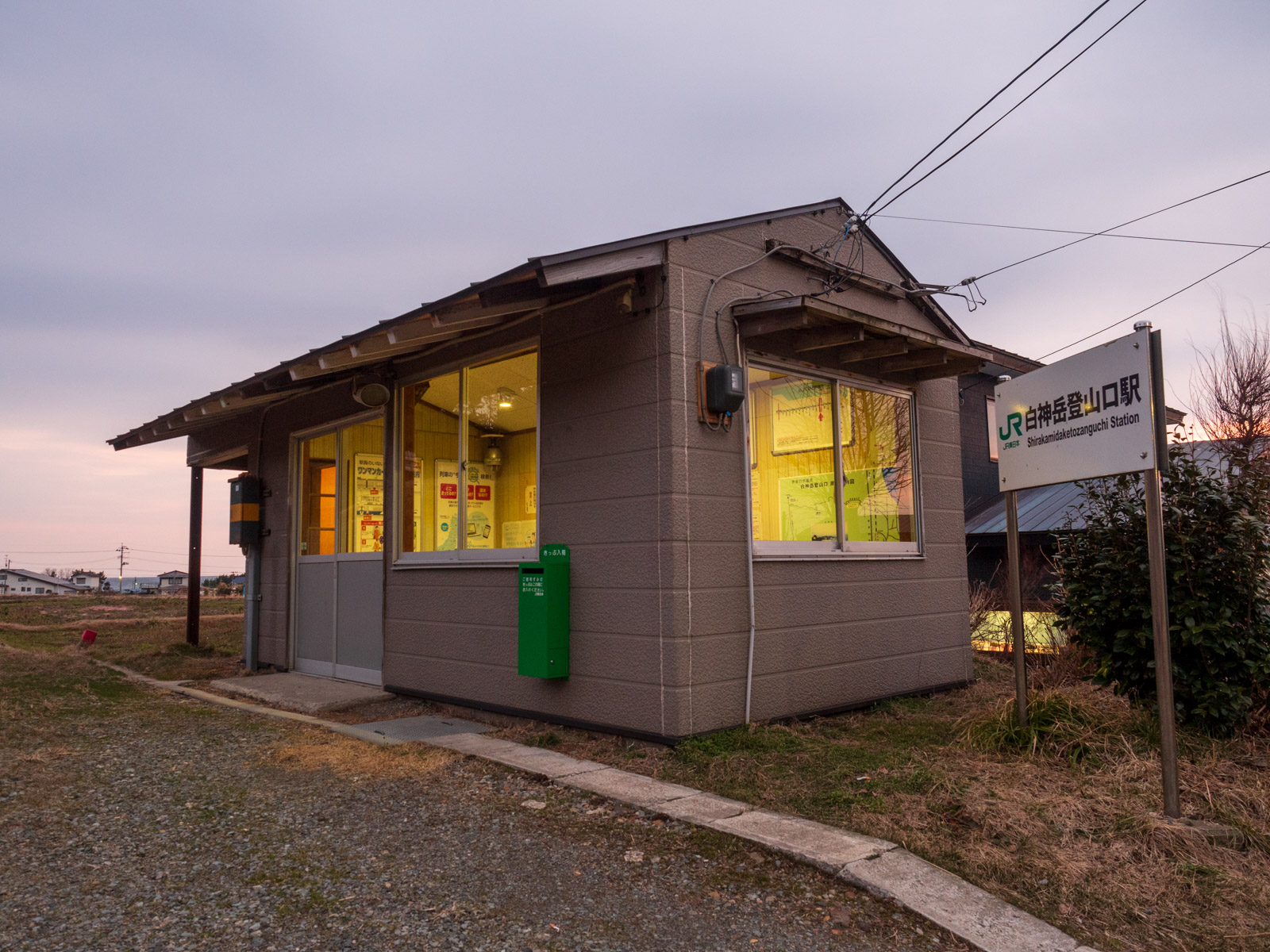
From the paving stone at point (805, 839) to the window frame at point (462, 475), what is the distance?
8.43ft

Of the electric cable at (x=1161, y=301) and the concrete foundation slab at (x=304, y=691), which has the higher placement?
the electric cable at (x=1161, y=301)

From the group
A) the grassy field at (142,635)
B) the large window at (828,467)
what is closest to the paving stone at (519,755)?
the large window at (828,467)

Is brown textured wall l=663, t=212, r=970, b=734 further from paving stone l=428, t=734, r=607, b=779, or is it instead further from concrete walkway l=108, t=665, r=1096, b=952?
concrete walkway l=108, t=665, r=1096, b=952

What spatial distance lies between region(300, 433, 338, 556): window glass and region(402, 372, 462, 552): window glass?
1.50 metres

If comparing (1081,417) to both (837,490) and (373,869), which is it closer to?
(837,490)

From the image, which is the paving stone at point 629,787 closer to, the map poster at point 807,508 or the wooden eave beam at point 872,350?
the map poster at point 807,508

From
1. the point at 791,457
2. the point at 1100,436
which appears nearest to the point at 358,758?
the point at 791,457

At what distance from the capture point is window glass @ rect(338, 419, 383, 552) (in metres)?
7.50

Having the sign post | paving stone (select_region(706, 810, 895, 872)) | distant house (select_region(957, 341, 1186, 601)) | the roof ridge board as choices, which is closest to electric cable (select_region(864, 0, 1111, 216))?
the roof ridge board

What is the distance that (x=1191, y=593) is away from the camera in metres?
4.50

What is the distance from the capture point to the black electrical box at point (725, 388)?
16.1ft

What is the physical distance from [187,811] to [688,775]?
7.69ft

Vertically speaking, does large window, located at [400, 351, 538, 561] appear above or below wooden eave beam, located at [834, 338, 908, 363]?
below

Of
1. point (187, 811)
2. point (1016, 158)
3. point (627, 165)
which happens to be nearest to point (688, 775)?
point (187, 811)
